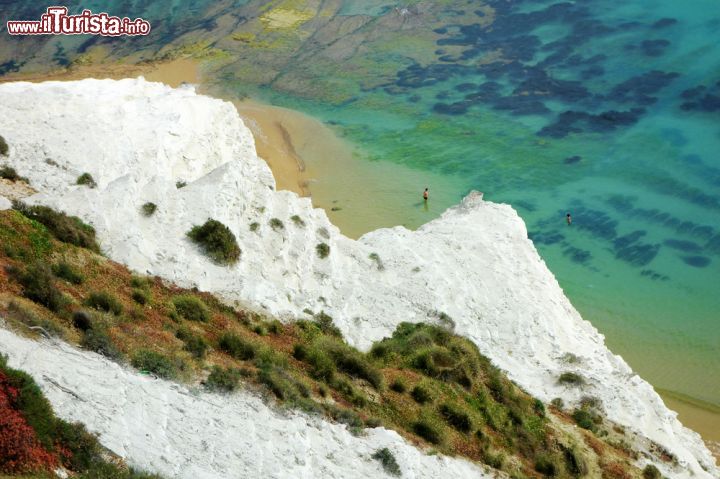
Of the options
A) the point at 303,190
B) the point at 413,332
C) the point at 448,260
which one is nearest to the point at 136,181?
the point at 413,332

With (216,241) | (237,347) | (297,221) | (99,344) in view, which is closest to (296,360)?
(237,347)

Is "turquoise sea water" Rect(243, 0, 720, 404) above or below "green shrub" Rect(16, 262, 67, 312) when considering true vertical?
below

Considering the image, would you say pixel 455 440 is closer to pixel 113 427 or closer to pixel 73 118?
pixel 113 427

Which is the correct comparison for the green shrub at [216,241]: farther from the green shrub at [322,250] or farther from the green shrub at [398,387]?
the green shrub at [398,387]

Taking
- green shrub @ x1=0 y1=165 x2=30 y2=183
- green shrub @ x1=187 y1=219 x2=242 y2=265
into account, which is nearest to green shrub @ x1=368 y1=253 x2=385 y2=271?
green shrub @ x1=187 y1=219 x2=242 y2=265

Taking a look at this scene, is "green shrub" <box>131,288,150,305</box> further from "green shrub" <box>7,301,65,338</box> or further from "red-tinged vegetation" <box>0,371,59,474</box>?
"red-tinged vegetation" <box>0,371,59,474</box>

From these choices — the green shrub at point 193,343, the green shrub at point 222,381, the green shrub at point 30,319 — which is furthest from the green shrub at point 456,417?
the green shrub at point 30,319
